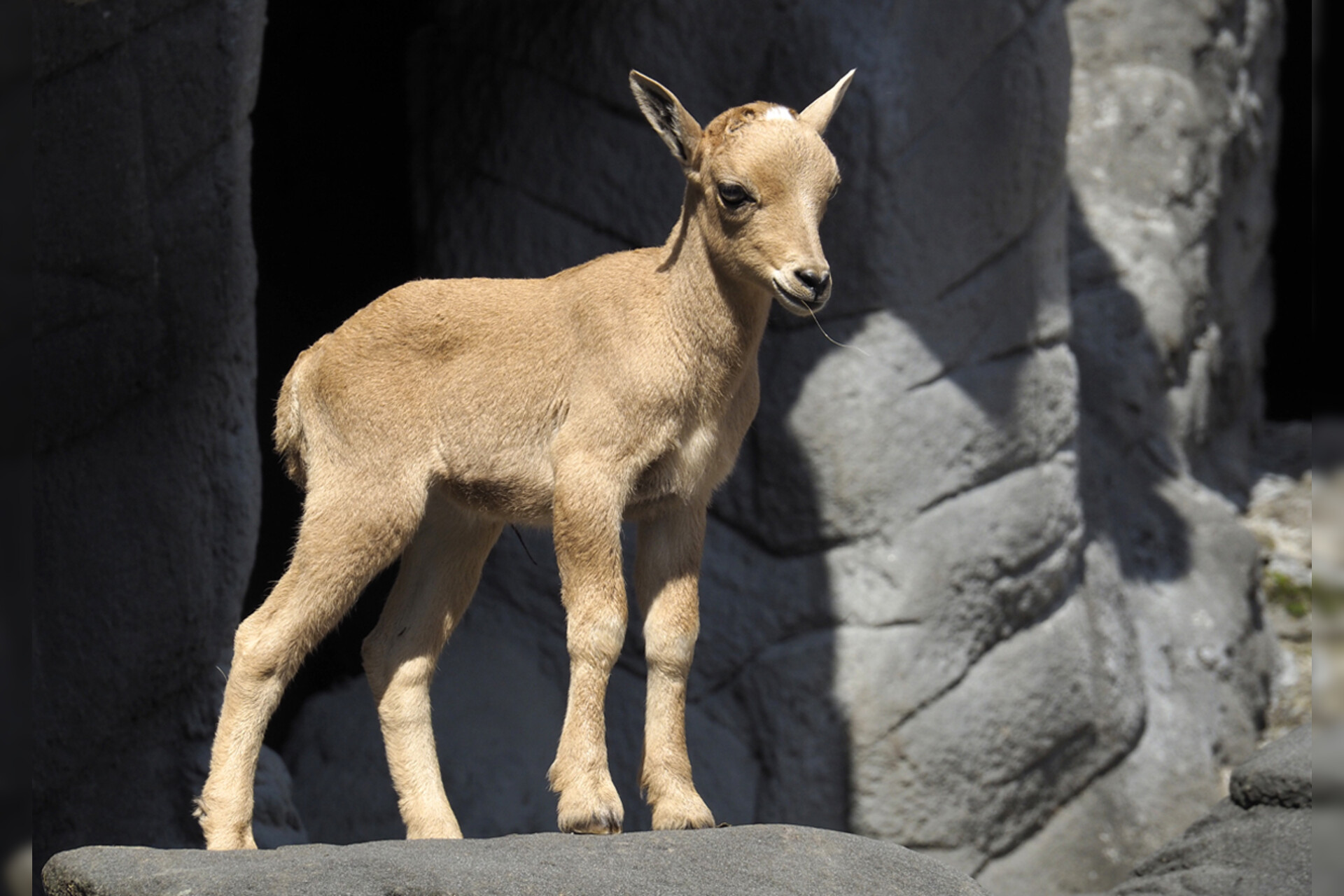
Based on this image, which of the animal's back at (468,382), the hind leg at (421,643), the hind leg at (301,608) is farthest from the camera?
the hind leg at (421,643)

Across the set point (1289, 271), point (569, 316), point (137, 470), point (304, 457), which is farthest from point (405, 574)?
point (1289, 271)

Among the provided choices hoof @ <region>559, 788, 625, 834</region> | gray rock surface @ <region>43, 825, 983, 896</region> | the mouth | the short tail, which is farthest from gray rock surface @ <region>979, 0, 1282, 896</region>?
the short tail

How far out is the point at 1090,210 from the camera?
26.3 feet

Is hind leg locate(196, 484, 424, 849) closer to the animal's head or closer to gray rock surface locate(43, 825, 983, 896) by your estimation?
gray rock surface locate(43, 825, 983, 896)

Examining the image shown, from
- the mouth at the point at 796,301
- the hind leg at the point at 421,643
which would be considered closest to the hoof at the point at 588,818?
the hind leg at the point at 421,643

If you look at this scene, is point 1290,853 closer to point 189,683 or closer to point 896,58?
point 896,58

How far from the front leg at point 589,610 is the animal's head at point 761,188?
685 mm

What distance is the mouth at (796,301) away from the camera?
356 centimetres

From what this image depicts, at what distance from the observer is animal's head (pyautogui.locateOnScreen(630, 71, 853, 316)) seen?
3596 millimetres

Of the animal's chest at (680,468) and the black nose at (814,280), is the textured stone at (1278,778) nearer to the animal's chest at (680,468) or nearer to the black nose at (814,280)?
the animal's chest at (680,468)

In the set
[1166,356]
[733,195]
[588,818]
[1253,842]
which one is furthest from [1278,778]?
[733,195]

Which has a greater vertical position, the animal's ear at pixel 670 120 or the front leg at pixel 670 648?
the animal's ear at pixel 670 120

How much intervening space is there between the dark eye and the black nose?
30 cm

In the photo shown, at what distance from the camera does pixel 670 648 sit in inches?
153
